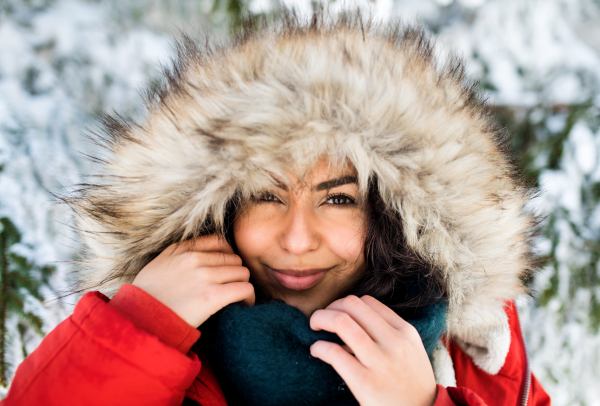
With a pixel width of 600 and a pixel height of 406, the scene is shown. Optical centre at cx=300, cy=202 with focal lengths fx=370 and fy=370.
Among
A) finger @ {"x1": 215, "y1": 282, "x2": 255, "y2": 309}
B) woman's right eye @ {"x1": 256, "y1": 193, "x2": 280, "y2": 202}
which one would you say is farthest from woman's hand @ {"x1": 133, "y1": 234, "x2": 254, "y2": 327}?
woman's right eye @ {"x1": 256, "y1": 193, "x2": 280, "y2": 202}

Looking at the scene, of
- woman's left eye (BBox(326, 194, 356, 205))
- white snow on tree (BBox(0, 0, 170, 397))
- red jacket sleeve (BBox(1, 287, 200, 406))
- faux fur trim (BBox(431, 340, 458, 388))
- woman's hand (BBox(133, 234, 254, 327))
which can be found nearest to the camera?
red jacket sleeve (BBox(1, 287, 200, 406))

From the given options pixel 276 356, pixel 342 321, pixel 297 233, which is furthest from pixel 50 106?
pixel 342 321

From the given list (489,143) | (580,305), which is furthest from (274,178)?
(580,305)

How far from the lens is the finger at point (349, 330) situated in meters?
0.79

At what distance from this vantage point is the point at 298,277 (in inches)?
40.8

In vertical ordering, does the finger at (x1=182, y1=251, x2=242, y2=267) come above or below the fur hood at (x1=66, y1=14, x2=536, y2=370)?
below

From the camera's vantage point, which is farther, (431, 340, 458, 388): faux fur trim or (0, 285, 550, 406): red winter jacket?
(431, 340, 458, 388): faux fur trim

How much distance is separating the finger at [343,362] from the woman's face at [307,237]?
22cm

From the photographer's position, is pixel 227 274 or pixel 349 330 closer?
pixel 349 330

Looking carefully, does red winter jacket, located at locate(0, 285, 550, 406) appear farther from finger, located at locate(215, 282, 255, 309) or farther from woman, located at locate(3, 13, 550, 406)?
finger, located at locate(215, 282, 255, 309)

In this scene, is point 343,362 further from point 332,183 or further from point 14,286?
point 14,286

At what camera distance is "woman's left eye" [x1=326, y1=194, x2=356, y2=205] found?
969 millimetres

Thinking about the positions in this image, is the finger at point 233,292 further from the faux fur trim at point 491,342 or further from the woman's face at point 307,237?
the faux fur trim at point 491,342

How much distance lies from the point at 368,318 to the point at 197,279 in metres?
0.42
